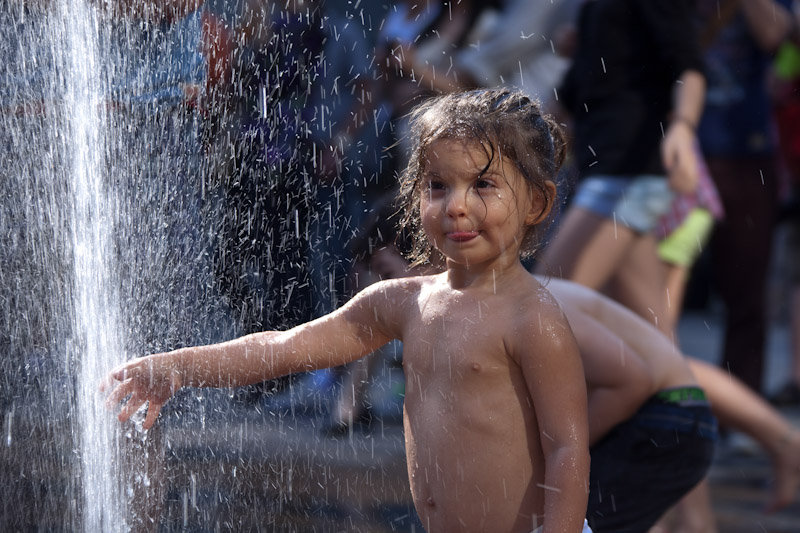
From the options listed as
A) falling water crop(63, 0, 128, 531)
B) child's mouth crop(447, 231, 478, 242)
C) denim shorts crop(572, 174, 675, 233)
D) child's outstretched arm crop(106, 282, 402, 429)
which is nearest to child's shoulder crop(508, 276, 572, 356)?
child's mouth crop(447, 231, 478, 242)

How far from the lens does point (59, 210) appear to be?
3.06 meters

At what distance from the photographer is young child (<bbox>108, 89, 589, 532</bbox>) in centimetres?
182

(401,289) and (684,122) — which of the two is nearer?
(401,289)

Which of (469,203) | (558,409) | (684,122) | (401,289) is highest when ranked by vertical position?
(684,122)

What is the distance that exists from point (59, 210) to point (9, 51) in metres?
0.43

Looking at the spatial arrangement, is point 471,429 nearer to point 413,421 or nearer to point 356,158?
point 413,421

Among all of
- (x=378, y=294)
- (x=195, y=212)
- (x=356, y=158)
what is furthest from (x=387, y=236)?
(x=378, y=294)

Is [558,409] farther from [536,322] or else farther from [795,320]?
[795,320]

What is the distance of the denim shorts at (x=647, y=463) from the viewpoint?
2.42 meters

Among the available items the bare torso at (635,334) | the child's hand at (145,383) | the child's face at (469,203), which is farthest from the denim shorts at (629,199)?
the child's hand at (145,383)

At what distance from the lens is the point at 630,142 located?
11.2 feet

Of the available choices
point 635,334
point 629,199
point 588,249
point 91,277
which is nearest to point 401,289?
point 635,334

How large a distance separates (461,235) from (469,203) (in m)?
0.05

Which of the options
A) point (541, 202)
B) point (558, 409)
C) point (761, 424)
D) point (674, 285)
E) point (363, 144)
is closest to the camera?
point (558, 409)
